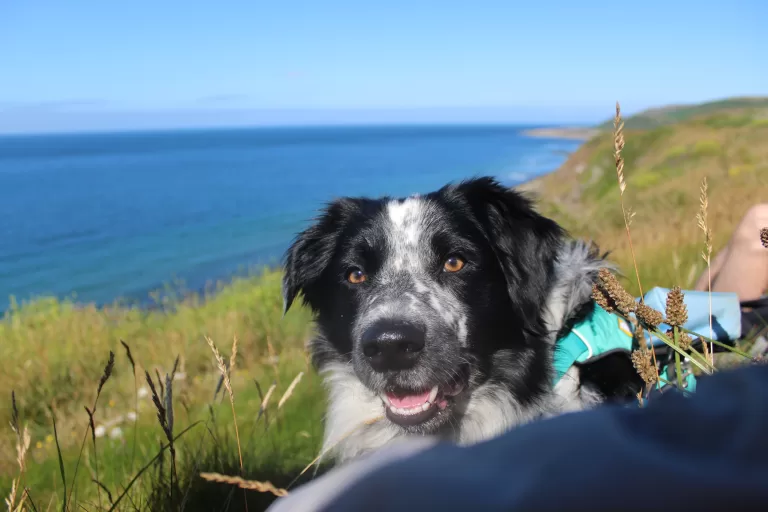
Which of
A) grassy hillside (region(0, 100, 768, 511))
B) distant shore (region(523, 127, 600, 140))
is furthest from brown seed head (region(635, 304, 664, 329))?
distant shore (region(523, 127, 600, 140))

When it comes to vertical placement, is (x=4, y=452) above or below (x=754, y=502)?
below

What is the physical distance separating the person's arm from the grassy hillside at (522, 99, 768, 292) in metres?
3.29

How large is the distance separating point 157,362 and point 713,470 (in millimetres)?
7608

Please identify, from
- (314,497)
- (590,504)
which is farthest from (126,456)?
(590,504)

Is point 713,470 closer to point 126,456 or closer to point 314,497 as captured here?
point 314,497

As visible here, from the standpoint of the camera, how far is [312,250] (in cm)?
373

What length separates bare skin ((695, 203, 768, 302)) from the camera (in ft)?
11.7

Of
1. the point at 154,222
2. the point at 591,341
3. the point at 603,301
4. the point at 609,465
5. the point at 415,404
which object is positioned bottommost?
the point at 154,222

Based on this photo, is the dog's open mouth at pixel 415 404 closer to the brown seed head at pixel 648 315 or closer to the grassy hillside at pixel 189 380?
the grassy hillside at pixel 189 380

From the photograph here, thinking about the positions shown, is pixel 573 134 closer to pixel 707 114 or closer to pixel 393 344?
pixel 707 114

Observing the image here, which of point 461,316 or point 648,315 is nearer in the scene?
point 648,315

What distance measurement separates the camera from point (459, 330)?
297 centimetres

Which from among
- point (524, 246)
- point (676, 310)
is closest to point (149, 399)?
point (524, 246)

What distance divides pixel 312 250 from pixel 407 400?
4.13ft
